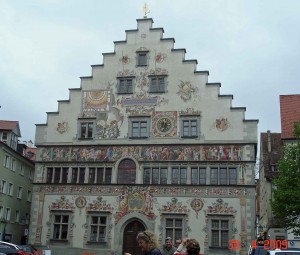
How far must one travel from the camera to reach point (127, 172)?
30.8 metres

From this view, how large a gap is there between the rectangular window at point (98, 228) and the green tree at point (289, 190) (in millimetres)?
10832

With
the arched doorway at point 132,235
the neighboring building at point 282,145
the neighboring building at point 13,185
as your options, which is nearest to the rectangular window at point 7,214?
the neighboring building at point 13,185

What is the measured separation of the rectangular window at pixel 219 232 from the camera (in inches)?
1126

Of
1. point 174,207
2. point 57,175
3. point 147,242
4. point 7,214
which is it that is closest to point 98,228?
point 57,175

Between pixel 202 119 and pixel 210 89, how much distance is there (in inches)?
85.8

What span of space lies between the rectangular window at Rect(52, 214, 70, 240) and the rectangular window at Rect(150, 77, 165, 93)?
10.3m

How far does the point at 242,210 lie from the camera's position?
28688 mm

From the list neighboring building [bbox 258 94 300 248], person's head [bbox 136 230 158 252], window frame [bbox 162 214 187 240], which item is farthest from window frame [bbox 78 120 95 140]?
person's head [bbox 136 230 158 252]

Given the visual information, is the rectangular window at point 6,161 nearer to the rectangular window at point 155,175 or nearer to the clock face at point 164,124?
the rectangular window at point 155,175

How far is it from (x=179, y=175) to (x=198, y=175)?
3.99ft

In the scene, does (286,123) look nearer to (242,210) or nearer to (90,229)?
(242,210)

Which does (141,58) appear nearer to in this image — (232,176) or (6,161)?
(232,176)

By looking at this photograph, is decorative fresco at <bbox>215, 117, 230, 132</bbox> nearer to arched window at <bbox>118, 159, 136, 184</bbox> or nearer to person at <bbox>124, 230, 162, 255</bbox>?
arched window at <bbox>118, 159, 136, 184</bbox>

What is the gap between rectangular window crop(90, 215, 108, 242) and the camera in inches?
1189
